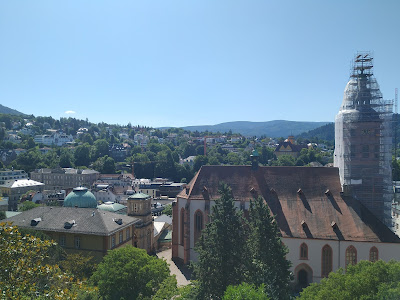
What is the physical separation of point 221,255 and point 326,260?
17386 mm

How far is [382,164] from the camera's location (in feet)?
148

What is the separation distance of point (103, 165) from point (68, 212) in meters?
110

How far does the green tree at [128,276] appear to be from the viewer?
32250 millimetres

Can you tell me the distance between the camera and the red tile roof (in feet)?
136

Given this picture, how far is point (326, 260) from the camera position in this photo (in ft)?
137

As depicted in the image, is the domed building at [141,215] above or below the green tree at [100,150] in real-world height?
below

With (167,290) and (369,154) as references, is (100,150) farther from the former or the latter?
(167,290)

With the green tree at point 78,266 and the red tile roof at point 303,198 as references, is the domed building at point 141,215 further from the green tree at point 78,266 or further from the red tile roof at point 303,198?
the green tree at point 78,266

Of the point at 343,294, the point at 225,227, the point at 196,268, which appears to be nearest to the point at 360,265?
the point at 343,294

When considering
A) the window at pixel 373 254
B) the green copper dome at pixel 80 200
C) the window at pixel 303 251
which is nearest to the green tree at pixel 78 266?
the green copper dome at pixel 80 200

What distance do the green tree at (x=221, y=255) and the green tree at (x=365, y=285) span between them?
544 centimetres

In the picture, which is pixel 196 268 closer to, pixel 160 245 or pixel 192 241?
pixel 192 241

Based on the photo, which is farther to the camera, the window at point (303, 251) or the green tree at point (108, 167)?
the green tree at point (108, 167)

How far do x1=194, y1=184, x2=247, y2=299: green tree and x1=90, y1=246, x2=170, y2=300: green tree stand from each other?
547 centimetres
